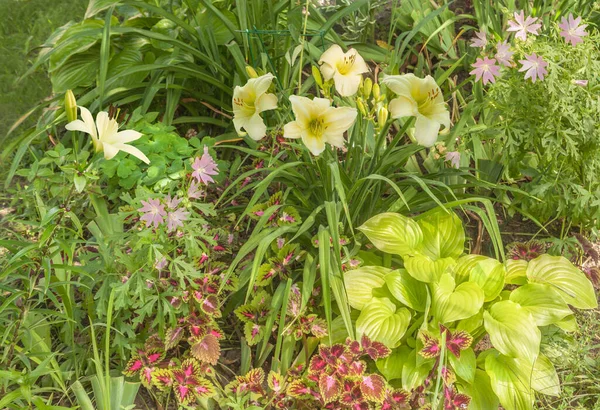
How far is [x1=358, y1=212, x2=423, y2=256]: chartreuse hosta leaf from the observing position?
2.61 metres

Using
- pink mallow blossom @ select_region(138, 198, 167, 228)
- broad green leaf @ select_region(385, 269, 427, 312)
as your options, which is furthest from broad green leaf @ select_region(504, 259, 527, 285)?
pink mallow blossom @ select_region(138, 198, 167, 228)

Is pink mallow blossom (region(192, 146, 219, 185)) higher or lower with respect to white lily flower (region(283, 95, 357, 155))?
lower

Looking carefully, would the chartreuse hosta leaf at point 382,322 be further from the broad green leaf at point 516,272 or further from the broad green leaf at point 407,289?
the broad green leaf at point 516,272

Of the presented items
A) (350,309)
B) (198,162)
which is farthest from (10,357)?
(350,309)

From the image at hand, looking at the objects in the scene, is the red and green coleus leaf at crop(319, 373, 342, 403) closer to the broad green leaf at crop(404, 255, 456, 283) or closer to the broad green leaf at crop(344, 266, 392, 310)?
the broad green leaf at crop(344, 266, 392, 310)

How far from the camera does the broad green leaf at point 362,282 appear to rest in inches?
102

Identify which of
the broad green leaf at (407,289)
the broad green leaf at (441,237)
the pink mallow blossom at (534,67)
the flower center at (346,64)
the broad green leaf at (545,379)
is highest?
the flower center at (346,64)

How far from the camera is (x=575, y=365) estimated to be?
8.68 ft

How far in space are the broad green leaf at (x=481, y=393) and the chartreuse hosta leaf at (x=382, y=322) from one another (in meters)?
0.29

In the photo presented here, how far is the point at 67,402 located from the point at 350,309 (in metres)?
1.03

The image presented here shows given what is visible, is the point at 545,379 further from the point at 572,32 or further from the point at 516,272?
the point at 572,32

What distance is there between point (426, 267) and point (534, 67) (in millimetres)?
786

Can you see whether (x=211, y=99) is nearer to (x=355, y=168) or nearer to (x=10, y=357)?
(x=355, y=168)

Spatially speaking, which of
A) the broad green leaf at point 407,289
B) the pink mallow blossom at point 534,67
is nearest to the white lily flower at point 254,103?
the broad green leaf at point 407,289
